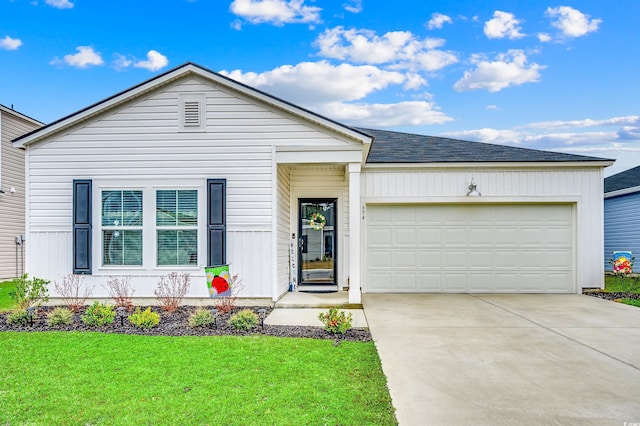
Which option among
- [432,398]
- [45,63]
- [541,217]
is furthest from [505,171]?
[45,63]

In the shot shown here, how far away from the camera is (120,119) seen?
8.62 metres

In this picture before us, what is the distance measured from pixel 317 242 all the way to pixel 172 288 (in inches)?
145

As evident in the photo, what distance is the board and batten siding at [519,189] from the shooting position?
10406 millimetres

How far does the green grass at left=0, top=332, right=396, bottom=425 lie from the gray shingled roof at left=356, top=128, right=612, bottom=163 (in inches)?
242

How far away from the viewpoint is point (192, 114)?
857 centimetres

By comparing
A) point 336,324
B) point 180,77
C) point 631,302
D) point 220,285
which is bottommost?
point 631,302

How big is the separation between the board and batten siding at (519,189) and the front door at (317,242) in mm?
1048

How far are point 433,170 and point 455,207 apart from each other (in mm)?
1044

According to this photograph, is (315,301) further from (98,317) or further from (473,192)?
(473,192)

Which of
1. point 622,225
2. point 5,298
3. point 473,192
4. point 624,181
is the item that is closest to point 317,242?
point 473,192

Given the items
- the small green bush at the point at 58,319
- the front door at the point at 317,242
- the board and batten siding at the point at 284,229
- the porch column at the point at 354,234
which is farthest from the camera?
the front door at the point at 317,242

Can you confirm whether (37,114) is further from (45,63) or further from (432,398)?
(432,398)

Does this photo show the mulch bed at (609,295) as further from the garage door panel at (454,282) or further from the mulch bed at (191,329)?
the mulch bed at (191,329)

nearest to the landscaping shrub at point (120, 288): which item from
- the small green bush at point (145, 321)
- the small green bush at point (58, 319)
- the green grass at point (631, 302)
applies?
the small green bush at point (58, 319)
